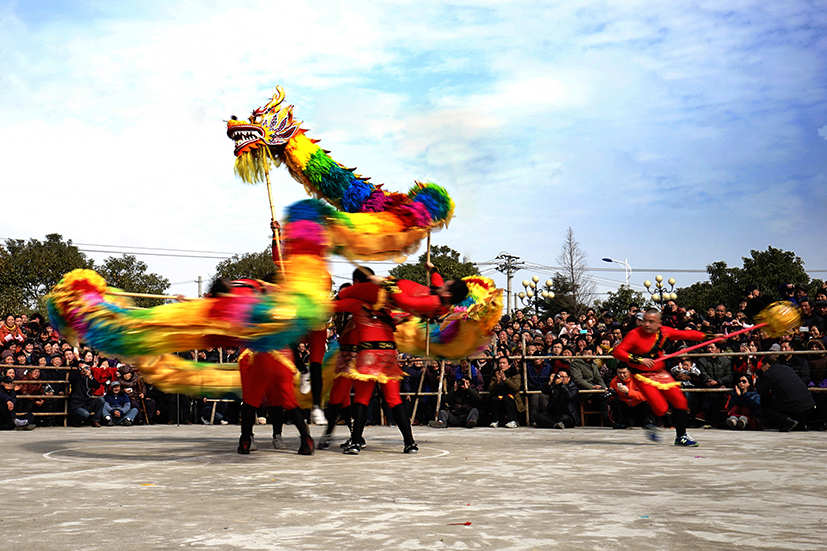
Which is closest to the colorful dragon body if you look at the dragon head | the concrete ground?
the dragon head

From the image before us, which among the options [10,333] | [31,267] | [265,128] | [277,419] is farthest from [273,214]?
[31,267]

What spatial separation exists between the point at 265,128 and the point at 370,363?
2642mm

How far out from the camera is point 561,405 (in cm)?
1286

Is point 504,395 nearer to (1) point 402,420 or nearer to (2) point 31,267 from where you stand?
(1) point 402,420

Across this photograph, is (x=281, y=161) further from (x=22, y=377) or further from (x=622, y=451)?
(x=22, y=377)

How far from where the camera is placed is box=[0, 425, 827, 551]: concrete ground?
3.66 meters

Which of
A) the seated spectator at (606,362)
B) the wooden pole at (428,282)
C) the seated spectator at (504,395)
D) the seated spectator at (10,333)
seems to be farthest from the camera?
the seated spectator at (10,333)

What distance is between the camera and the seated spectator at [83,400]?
538 inches

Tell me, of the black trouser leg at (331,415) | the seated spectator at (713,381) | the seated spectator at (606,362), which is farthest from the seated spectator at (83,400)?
the seated spectator at (713,381)

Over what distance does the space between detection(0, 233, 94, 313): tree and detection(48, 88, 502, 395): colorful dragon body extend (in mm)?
27338

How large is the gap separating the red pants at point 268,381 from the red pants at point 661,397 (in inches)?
157

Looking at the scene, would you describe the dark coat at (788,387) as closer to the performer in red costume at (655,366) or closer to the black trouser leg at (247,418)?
the performer in red costume at (655,366)

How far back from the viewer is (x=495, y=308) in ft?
28.7

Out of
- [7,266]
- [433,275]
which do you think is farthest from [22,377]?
[7,266]
